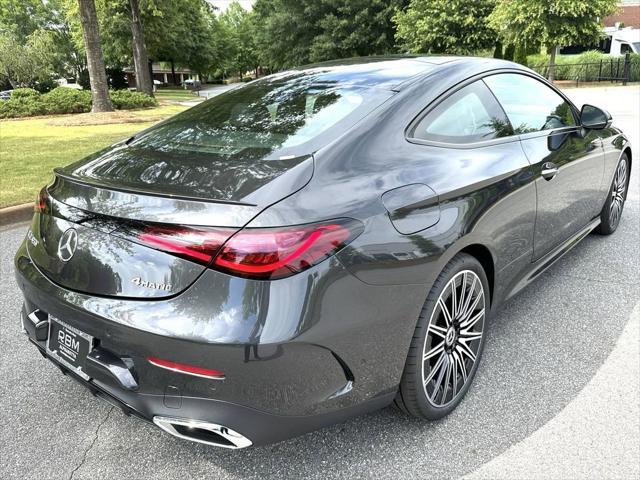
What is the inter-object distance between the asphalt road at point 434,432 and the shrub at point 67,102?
52.1 ft

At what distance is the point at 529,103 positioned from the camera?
3.22m

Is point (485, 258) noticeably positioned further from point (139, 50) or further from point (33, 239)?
point (139, 50)

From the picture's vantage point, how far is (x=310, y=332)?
1688 mm

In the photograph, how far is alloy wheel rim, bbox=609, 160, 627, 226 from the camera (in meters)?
4.51

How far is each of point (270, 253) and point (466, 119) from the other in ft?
4.81

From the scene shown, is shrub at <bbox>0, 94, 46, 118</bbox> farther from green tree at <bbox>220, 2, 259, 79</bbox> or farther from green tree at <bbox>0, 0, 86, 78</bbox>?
green tree at <bbox>220, 2, 259, 79</bbox>

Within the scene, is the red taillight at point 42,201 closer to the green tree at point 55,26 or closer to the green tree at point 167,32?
the green tree at point 167,32

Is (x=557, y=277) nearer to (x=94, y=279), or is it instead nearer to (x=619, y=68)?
(x=94, y=279)

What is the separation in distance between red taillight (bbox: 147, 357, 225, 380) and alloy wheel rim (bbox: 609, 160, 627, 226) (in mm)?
4007

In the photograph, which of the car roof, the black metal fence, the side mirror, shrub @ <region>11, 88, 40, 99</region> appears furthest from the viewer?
the black metal fence

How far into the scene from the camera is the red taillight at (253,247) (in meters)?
1.65

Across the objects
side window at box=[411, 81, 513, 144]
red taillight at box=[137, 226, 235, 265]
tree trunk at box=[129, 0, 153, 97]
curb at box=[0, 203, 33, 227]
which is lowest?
curb at box=[0, 203, 33, 227]

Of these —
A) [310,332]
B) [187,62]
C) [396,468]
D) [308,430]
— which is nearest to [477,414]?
[396,468]

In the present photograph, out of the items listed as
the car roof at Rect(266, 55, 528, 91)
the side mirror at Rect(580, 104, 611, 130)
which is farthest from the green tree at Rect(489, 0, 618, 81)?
the car roof at Rect(266, 55, 528, 91)
